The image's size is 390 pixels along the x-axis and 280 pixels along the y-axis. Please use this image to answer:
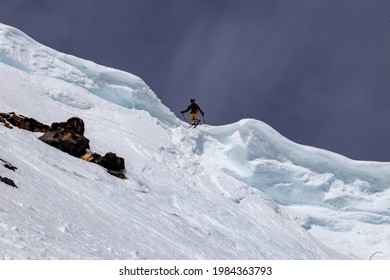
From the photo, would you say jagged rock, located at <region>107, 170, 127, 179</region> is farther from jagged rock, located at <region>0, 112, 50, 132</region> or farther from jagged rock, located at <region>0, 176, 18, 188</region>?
jagged rock, located at <region>0, 176, 18, 188</region>

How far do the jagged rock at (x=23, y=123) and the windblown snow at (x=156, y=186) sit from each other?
892mm

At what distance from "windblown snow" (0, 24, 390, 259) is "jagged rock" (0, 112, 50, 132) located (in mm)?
892

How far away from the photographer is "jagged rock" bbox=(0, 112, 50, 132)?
15.9 meters

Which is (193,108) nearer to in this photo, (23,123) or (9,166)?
(23,123)

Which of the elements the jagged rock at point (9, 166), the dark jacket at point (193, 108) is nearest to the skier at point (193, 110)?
the dark jacket at point (193, 108)

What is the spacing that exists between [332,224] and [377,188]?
407 cm

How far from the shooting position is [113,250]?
8.80m

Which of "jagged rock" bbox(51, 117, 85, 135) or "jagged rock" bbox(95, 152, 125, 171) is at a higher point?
"jagged rock" bbox(51, 117, 85, 135)

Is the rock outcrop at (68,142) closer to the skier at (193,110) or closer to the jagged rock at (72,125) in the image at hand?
the jagged rock at (72,125)

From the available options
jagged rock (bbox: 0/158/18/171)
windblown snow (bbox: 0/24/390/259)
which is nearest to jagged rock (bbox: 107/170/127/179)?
windblown snow (bbox: 0/24/390/259)

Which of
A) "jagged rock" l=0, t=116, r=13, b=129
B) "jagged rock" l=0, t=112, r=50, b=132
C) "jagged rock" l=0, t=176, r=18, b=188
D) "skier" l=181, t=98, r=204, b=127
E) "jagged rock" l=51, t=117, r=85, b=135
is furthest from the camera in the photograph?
"skier" l=181, t=98, r=204, b=127

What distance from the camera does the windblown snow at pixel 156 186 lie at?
9555 millimetres

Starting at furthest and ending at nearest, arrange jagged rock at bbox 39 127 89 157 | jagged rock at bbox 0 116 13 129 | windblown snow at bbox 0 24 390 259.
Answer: jagged rock at bbox 39 127 89 157 < jagged rock at bbox 0 116 13 129 < windblown snow at bbox 0 24 390 259

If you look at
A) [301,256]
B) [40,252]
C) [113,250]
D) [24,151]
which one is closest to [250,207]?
[301,256]
